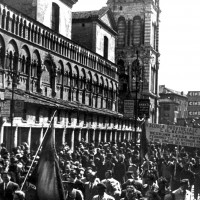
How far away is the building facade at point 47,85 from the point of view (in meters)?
27.8

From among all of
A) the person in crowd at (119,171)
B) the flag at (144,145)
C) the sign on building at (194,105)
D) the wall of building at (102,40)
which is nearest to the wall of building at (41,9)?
the wall of building at (102,40)

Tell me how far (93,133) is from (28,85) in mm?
11354

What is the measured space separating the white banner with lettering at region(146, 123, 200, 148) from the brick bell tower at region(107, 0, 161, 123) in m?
44.7

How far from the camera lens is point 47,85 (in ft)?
113

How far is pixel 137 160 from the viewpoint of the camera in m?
19.2

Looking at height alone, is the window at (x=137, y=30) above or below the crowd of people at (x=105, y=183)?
above

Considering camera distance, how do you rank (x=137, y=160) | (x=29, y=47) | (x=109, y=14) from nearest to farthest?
1. (x=137, y=160)
2. (x=29, y=47)
3. (x=109, y=14)

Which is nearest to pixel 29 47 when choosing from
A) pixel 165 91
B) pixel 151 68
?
pixel 151 68

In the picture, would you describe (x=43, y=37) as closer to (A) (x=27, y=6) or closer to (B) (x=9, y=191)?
(A) (x=27, y=6)

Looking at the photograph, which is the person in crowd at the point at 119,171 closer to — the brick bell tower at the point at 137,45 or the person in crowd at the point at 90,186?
the person in crowd at the point at 90,186

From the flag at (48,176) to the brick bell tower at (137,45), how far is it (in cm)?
5231

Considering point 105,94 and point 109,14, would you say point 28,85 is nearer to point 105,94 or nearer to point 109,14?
point 105,94

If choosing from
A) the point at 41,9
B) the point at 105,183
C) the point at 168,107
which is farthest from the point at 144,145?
the point at 168,107

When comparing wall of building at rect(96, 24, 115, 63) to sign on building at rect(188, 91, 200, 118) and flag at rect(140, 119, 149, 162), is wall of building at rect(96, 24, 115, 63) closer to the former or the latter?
sign on building at rect(188, 91, 200, 118)
